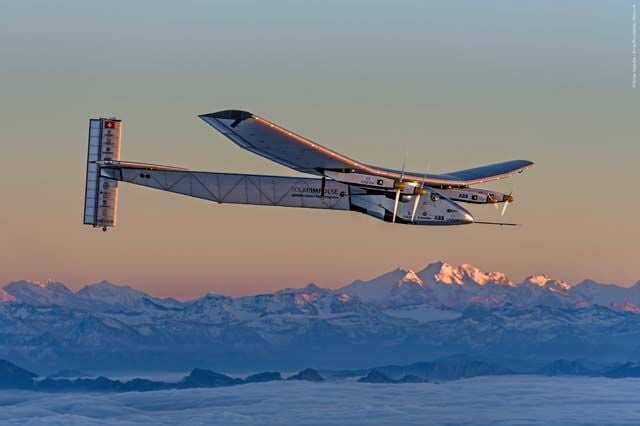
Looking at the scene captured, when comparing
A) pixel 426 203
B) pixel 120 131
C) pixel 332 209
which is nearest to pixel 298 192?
pixel 332 209

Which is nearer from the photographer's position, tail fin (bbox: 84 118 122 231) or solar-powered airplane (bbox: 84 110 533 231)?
solar-powered airplane (bbox: 84 110 533 231)

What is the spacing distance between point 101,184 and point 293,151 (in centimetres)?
3127

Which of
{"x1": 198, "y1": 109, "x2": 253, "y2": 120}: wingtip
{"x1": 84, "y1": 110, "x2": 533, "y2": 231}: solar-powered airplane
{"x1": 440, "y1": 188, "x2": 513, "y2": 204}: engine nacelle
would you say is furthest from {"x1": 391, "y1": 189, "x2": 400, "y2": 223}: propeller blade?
{"x1": 198, "y1": 109, "x2": 253, "y2": 120}: wingtip

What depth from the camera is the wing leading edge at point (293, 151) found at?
13550cm

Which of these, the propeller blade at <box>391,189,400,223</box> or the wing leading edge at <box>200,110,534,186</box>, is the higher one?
the wing leading edge at <box>200,110,534,186</box>

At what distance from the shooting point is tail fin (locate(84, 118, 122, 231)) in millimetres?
164750

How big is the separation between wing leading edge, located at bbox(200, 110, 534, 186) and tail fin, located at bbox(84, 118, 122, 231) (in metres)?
25.9

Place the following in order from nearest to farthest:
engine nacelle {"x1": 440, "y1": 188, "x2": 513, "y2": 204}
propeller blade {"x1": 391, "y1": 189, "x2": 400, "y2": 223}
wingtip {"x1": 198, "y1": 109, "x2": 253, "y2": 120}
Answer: wingtip {"x1": 198, "y1": 109, "x2": 253, "y2": 120} < propeller blade {"x1": 391, "y1": 189, "x2": 400, "y2": 223} < engine nacelle {"x1": 440, "y1": 188, "x2": 513, "y2": 204}

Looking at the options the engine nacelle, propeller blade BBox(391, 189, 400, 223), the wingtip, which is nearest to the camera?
the wingtip

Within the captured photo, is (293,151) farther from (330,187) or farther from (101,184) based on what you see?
(101,184)

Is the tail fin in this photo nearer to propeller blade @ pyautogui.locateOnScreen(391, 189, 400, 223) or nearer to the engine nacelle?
propeller blade @ pyautogui.locateOnScreen(391, 189, 400, 223)

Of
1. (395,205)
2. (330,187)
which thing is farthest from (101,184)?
(395,205)

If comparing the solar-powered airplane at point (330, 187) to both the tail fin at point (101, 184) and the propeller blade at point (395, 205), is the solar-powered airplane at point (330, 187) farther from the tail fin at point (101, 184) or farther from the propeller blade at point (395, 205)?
the tail fin at point (101, 184)

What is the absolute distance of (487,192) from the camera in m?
164
